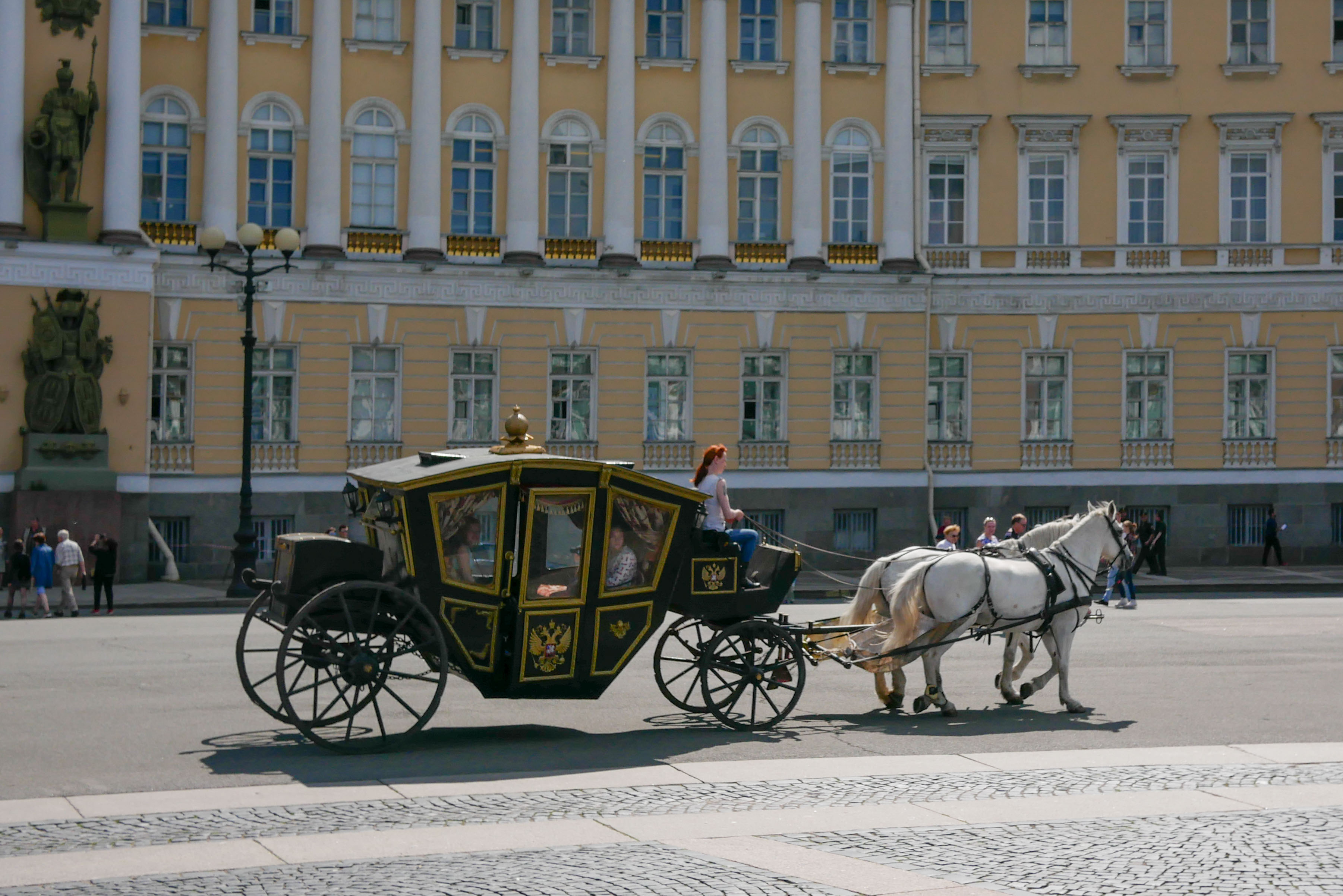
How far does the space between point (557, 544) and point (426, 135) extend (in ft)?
74.6

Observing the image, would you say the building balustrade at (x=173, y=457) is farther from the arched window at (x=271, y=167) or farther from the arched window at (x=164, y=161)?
the arched window at (x=271, y=167)

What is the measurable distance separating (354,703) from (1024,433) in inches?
1054

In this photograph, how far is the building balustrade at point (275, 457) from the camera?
33.1 m

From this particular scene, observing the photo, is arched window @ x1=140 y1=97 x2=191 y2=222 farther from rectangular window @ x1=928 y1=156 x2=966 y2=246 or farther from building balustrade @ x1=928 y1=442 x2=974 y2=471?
building balustrade @ x1=928 y1=442 x2=974 y2=471

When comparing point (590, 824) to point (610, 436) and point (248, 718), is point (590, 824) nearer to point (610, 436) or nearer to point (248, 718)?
point (248, 718)

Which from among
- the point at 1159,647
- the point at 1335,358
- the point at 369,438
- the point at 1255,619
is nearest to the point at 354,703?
the point at 1159,647

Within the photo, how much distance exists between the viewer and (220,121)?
32.9 m

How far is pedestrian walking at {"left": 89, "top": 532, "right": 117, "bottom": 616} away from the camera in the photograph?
88.2 ft

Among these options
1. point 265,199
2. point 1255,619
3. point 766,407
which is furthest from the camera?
point 766,407

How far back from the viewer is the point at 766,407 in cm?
3594

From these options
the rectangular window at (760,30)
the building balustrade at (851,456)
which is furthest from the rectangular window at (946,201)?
the building balustrade at (851,456)

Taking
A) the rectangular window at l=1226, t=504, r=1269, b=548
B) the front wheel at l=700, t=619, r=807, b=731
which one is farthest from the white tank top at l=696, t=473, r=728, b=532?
the rectangular window at l=1226, t=504, r=1269, b=548

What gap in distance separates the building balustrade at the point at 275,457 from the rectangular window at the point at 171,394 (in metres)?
1.40

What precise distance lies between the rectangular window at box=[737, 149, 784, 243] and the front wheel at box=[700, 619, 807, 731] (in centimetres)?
2269
